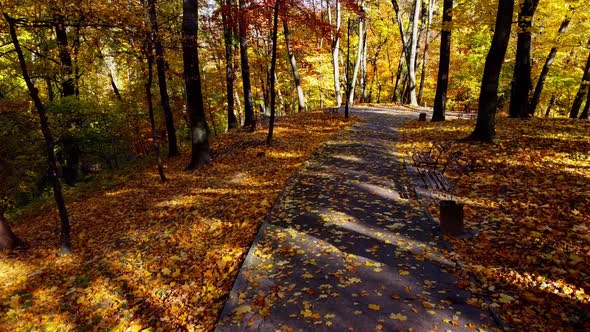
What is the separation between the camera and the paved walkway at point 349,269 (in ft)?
14.4

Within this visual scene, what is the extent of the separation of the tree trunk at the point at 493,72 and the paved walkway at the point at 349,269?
413 cm

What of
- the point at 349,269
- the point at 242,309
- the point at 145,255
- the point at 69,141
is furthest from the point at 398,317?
the point at 69,141

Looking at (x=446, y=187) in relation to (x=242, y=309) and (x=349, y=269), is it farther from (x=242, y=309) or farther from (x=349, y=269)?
(x=242, y=309)

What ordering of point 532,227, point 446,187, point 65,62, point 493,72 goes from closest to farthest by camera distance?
point 532,227
point 446,187
point 493,72
point 65,62

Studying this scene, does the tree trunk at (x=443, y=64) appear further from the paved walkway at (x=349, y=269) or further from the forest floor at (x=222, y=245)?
the paved walkway at (x=349, y=269)

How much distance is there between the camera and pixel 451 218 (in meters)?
6.30

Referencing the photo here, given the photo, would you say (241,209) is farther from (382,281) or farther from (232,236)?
(382,281)

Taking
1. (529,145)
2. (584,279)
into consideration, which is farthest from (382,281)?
(529,145)

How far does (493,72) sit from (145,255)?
1095 cm

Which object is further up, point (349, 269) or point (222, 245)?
point (349, 269)

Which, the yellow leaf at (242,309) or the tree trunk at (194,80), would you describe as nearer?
the yellow leaf at (242,309)

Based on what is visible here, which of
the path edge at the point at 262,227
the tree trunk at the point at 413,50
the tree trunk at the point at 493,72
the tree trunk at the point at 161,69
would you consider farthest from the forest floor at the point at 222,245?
the tree trunk at the point at 413,50

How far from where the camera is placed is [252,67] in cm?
2672

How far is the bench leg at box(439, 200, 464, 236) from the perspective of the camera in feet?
20.4
